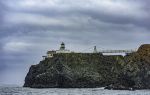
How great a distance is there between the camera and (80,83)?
653ft

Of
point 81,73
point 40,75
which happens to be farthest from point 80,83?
point 40,75

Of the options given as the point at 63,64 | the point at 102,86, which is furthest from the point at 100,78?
the point at 63,64

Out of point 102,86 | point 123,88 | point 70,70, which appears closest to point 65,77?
point 70,70

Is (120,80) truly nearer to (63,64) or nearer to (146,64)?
(146,64)

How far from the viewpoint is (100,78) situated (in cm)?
19950

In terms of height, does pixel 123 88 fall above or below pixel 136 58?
below

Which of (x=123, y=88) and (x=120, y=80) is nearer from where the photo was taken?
(x=123, y=88)

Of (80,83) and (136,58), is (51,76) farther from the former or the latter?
(136,58)

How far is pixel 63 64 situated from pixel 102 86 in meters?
18.1

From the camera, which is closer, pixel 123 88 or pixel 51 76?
pixel 123 88

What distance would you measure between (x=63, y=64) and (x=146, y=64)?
Answer: 33214 millimetres

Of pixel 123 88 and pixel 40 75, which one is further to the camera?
pixel 40 75

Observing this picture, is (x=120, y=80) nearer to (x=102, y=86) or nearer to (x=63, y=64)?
(x=102, y=86)

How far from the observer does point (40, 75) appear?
652 ft
